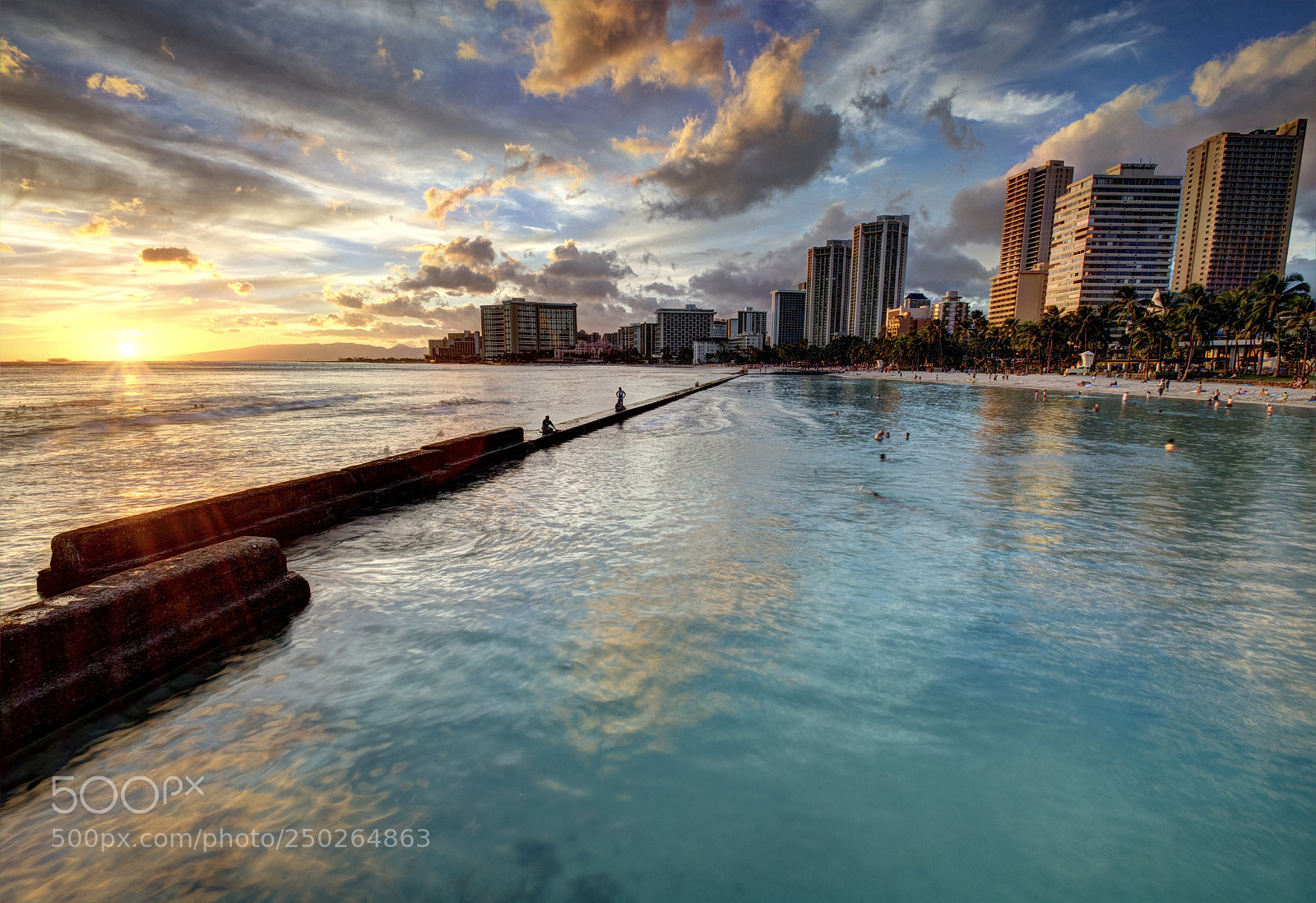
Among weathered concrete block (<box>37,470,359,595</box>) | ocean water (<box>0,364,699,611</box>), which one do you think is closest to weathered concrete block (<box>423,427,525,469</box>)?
weathered concrete block (<box>37,470,359,595</box>)

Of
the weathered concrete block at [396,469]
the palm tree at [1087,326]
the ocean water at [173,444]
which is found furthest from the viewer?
the palm tree at [1087,326]

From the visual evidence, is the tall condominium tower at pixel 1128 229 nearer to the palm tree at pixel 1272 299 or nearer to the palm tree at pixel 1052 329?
the palm tree at pixel 1052 329

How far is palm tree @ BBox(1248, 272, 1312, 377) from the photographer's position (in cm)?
6444

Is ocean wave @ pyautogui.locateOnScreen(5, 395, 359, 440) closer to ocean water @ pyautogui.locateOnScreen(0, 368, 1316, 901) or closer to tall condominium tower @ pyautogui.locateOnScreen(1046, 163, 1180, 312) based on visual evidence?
ocean water @ pyautogui.locateOnScreen(0, 368, 1316, 901)

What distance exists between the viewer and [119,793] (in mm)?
3842

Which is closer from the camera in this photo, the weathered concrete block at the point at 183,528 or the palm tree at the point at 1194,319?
the weathered concrete block at the point at 183,528

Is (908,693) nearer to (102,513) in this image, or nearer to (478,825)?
(478,825)

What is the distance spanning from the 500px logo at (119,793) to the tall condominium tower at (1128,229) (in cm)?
20986

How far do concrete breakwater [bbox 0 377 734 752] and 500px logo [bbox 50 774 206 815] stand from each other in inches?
29.9

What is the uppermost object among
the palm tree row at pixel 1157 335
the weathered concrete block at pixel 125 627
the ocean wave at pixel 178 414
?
the palm tree row at pixel 1157 335

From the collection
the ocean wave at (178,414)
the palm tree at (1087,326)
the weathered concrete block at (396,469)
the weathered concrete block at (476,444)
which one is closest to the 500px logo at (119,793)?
the weathered concrete block at (396,469)

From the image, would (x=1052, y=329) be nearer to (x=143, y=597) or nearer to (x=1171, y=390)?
(x=1171, y=390)

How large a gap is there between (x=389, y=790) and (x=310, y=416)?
4096cm

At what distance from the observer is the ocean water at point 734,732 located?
3381 millimetres
